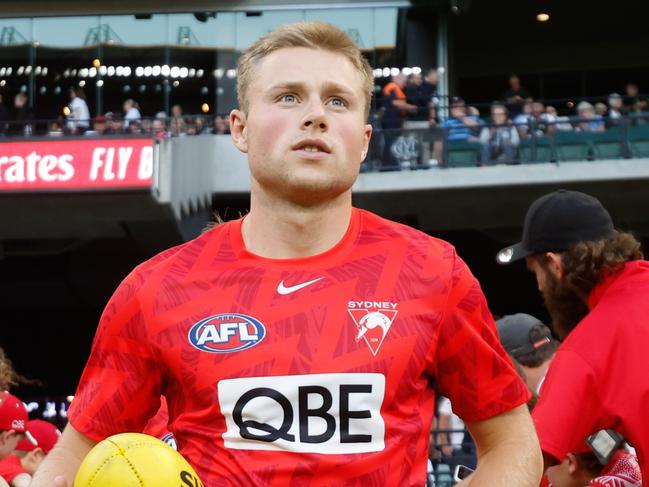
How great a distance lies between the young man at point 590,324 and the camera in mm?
4402

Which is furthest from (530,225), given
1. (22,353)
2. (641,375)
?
(22,353)

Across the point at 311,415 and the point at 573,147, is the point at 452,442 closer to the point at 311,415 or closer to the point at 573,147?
the point at 573,147

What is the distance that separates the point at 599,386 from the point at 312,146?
177 centimetres

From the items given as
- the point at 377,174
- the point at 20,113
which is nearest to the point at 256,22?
the point at 20,113

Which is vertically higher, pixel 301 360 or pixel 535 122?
pixel 301 360

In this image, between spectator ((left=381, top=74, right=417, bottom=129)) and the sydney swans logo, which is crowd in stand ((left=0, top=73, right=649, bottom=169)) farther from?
the sydney swans logo

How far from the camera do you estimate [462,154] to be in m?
22.0

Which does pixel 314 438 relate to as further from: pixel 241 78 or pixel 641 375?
pixel 641 375

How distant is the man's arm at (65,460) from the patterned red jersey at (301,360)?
37 millimetres

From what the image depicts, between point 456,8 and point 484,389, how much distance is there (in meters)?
23.8

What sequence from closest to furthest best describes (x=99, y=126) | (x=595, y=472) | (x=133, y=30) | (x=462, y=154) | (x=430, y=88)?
(x=595, y=472) → (x=462, y=154) → (x=430, y=88) → (x=99, y=126) → (x=133, y=30)

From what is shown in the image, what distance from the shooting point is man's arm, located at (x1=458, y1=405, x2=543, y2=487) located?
3.18 metres

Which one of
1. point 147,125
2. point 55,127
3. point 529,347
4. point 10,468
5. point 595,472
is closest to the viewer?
point 595,472

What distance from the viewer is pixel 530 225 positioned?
479cm
